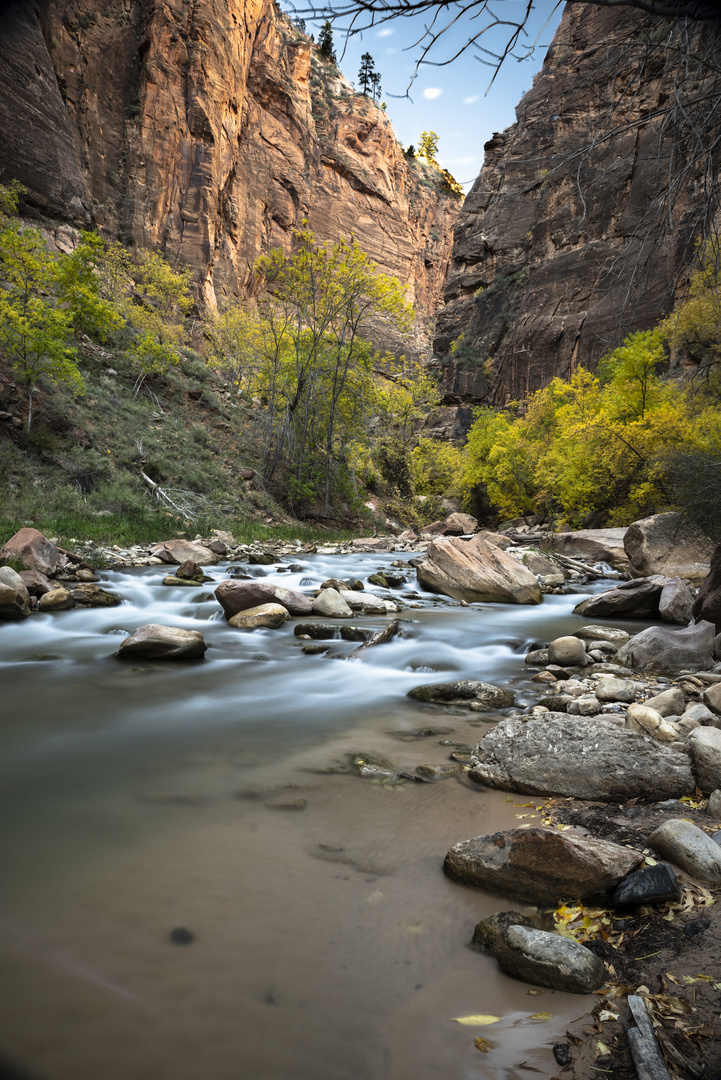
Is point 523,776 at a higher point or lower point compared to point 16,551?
lower

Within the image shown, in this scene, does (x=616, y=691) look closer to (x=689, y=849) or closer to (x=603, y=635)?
(x=689, y=849)

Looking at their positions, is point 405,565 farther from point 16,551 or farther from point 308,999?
point 308,999

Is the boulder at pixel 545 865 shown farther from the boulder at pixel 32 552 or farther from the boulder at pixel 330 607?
the boulder at pixel 32 552

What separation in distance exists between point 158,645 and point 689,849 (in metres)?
5.43

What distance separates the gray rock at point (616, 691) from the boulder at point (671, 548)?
7817 mm

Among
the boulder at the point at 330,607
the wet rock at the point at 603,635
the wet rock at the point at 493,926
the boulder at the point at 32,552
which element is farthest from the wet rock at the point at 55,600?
the wet rock at the point at 493,926

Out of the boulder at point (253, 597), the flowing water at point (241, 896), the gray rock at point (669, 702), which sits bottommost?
the flowing water at point (241, 896)

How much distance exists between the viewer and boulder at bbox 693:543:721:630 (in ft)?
20.5

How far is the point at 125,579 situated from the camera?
1006 centimetres

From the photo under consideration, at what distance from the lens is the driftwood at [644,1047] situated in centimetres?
134

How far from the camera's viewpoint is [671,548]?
1165cm

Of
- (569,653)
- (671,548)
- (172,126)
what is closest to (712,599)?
(569,653)

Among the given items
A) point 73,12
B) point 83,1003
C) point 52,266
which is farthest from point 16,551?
point 73,12

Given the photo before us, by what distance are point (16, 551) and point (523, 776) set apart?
8.79 m
